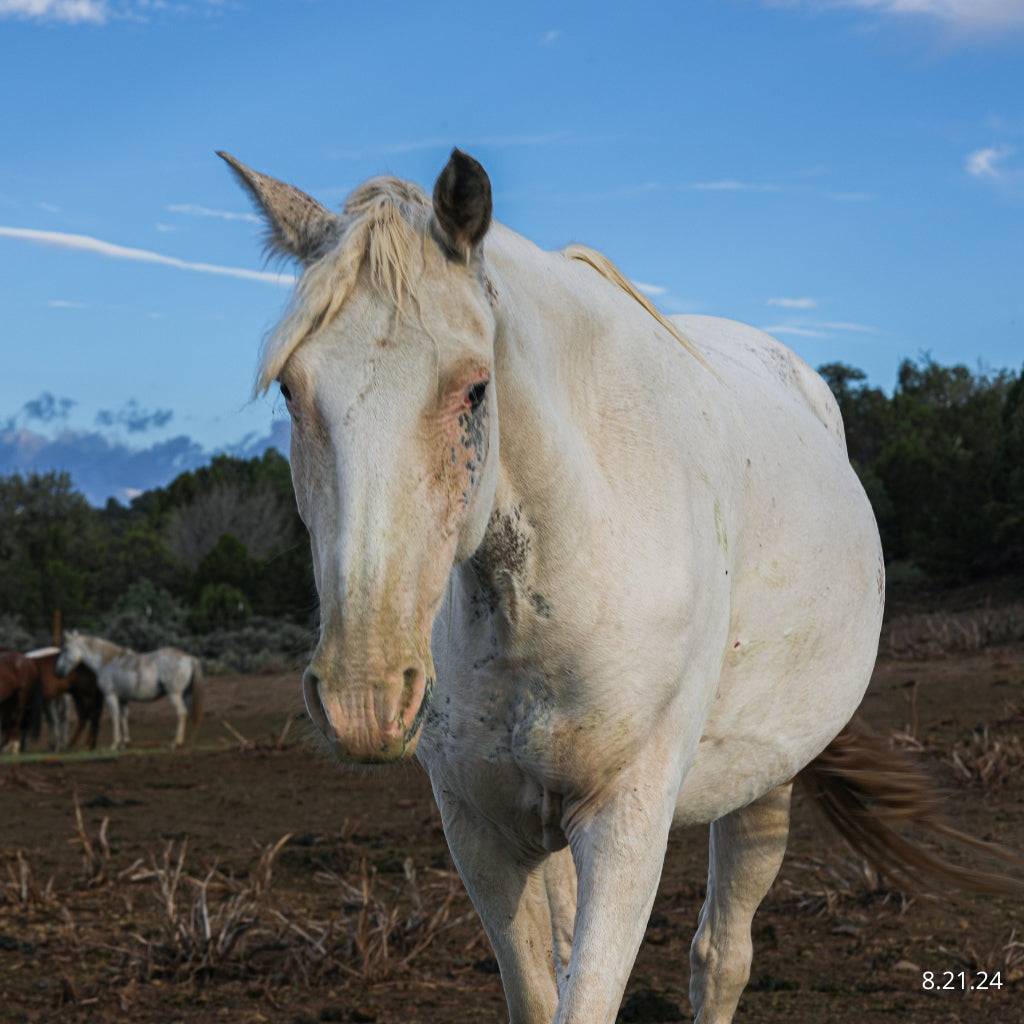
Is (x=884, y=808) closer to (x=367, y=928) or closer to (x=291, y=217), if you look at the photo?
(x=367, y=928)

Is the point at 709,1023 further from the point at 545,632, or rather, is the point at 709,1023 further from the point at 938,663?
the point at 938,663

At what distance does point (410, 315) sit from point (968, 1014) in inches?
136

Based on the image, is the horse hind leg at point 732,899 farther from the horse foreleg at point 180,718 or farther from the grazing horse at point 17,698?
the grazing horse at point 17,698

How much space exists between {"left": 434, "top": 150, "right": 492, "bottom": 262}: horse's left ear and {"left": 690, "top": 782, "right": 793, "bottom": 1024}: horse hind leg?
202 cm

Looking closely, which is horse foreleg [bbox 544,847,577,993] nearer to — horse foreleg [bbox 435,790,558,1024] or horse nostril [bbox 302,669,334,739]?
horse foreleg [bbox 435,790,558,1024]

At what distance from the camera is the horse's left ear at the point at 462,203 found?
169cm

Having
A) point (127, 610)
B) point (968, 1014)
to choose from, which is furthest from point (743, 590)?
point (127, 610)

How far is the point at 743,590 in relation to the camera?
8.20ft

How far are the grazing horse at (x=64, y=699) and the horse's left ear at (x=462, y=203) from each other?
14069mm

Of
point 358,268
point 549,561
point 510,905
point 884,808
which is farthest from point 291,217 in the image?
point 884,808

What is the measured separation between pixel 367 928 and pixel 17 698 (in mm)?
10366

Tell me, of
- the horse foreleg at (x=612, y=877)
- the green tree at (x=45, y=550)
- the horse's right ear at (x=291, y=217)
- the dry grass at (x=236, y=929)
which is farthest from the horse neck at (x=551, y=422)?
the green tree at (x=45, y=550)

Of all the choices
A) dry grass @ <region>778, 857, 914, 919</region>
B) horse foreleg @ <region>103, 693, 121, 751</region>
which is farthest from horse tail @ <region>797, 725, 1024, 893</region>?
horse foreleg @ <region>103, 693, 121, 751</region>

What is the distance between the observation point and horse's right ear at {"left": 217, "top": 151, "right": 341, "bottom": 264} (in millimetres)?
1868
